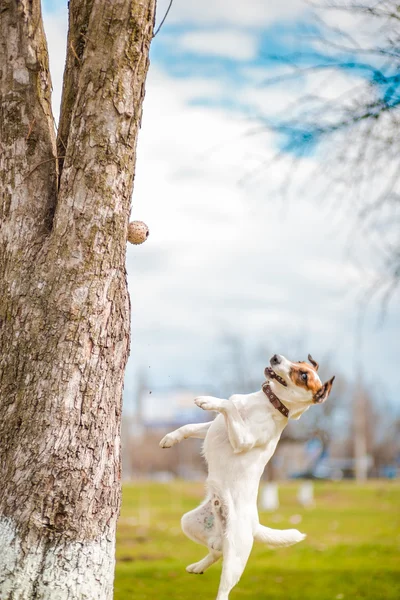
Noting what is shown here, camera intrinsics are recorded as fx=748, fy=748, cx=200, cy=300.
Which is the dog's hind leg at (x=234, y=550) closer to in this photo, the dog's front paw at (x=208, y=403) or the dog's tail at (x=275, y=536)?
the dog's tail at (x=275, y=536)

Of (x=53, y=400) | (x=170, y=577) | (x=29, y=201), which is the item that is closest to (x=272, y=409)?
(x=53, y=400)

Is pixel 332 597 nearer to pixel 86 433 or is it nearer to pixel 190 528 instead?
pixel 190 528

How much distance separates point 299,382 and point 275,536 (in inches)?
40.0

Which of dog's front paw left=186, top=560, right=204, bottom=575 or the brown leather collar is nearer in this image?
the brown leather collar

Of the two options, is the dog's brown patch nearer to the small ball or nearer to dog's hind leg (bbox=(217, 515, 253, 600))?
dog's hind leg (bbox=(217, 515, 253, 600))

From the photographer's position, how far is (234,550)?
14.3 feet

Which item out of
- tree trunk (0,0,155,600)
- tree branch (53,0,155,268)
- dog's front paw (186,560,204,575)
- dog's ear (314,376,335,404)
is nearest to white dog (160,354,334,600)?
dog's ear (314,376,335,404)

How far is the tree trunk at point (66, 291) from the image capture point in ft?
13.4

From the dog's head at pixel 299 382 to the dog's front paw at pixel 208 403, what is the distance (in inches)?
15.6

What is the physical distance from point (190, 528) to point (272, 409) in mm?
917

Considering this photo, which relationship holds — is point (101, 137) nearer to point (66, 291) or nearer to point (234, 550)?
point (66, 291)

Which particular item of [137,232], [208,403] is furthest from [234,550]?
[137,232]

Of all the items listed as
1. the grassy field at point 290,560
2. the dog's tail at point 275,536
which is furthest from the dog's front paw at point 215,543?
the grassy field at point 290,560

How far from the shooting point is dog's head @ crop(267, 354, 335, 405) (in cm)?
437
